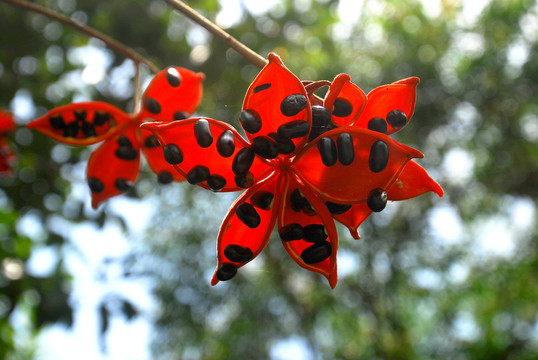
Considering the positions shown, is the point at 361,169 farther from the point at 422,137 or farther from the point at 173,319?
the point at 173,319

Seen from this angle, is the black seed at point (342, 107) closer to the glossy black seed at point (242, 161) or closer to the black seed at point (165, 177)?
the glossy black seed at point (242, 161)

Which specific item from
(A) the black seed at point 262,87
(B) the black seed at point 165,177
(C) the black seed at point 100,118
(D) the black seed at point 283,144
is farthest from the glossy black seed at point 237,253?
(C) the black seed at point 100,118

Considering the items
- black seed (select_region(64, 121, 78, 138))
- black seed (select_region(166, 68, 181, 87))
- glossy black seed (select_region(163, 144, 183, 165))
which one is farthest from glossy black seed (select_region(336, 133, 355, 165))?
black seed (select_region(64, 121, 78, 138))

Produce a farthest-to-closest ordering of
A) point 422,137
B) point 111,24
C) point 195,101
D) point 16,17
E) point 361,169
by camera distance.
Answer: point 422,137
point 111,24
point 16,17
point 195,101
point 361,169

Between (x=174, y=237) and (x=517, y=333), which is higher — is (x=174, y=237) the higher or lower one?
the lower one

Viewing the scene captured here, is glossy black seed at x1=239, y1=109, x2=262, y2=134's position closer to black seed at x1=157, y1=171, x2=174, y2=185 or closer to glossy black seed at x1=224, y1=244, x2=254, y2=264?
glossy black seed at x1=224, y1=244, x2=254, y2=264

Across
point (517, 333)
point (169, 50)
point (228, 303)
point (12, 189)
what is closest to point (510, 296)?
point (517, 333)

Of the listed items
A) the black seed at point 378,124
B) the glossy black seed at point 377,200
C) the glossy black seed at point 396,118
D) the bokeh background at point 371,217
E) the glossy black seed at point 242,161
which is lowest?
the bokeh background at point 371,217
